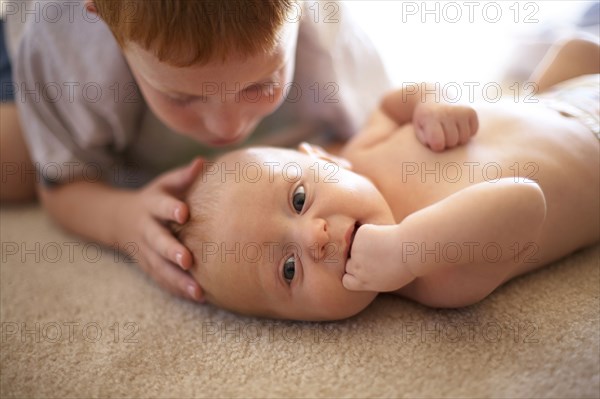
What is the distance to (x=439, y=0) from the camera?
1.56m

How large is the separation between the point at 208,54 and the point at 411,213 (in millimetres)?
380

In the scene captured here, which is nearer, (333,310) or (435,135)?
(333,310)

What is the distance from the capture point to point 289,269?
774mm

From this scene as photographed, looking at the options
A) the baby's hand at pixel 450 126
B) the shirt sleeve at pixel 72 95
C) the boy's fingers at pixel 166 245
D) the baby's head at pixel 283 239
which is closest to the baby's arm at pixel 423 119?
the baby's hand at pixel 450 126

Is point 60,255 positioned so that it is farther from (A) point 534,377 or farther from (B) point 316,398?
(A) point 534,377

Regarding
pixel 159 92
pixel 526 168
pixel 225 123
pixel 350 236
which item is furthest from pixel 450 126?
pixel 159 92

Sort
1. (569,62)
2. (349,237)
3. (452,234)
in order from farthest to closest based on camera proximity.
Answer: (569,62) < (349,237) < (452,234)

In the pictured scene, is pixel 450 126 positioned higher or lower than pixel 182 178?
higher

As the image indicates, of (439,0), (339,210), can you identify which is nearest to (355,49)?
(439,0)

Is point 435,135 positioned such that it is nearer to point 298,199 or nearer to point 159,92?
point 298,199

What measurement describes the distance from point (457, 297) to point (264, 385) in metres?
0.28

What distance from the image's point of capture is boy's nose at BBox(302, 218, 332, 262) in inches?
28.8

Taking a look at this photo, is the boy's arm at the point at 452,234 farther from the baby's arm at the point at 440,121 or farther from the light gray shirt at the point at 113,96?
the light gray shirt at the point at 113,96

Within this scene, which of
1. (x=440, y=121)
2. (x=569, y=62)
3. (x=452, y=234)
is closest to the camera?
(x=452, y=234)
